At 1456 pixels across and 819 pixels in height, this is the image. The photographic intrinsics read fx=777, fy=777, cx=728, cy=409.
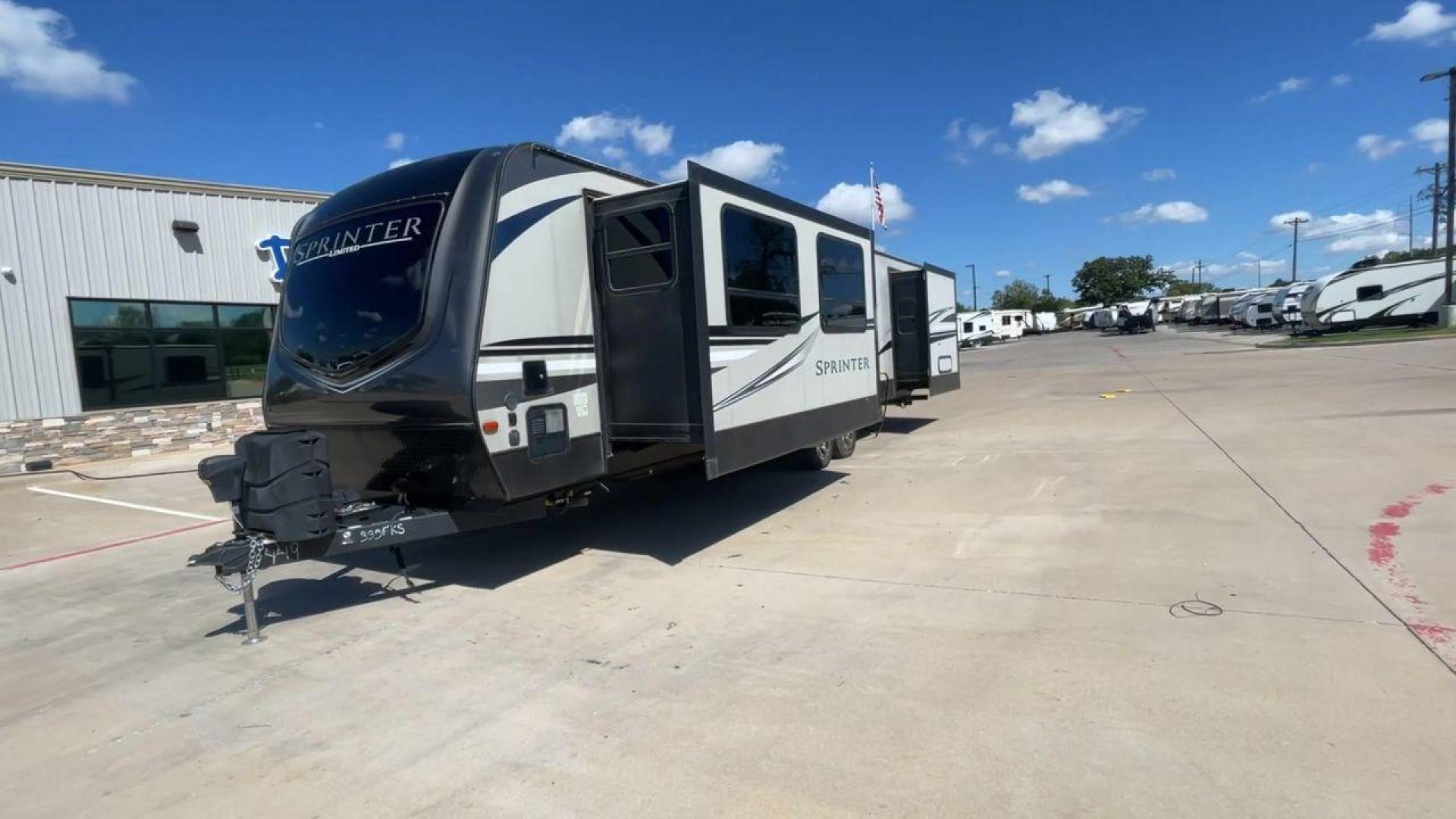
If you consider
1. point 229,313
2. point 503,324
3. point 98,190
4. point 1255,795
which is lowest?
point 1255,795

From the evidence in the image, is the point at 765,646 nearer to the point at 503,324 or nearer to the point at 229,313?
the point at 503,324

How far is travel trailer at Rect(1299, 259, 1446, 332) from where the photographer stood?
1249 inches

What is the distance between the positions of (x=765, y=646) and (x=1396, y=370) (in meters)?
18.8

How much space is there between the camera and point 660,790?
9.87ft

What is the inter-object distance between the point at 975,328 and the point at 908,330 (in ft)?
153

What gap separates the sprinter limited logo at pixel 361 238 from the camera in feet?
16.8

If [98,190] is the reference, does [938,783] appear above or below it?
below

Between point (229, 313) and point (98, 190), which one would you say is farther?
point (229, 313)

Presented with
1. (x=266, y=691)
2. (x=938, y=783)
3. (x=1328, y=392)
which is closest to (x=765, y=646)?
(x=938, y=783)

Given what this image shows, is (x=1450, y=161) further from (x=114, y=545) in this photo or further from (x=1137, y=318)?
(x=114, y=545)

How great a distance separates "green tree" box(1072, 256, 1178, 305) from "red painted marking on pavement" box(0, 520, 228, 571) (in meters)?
110

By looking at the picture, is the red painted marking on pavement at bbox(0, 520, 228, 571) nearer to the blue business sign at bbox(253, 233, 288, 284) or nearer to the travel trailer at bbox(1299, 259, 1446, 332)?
the blue business sign at bbox(253, 233, 288, 284)

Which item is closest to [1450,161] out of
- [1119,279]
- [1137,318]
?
[1137,318]

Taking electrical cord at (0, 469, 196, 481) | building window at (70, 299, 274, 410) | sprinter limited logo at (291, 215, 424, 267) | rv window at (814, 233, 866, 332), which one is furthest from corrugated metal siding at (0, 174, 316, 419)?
rv window at (814, 233, 866, 332)
